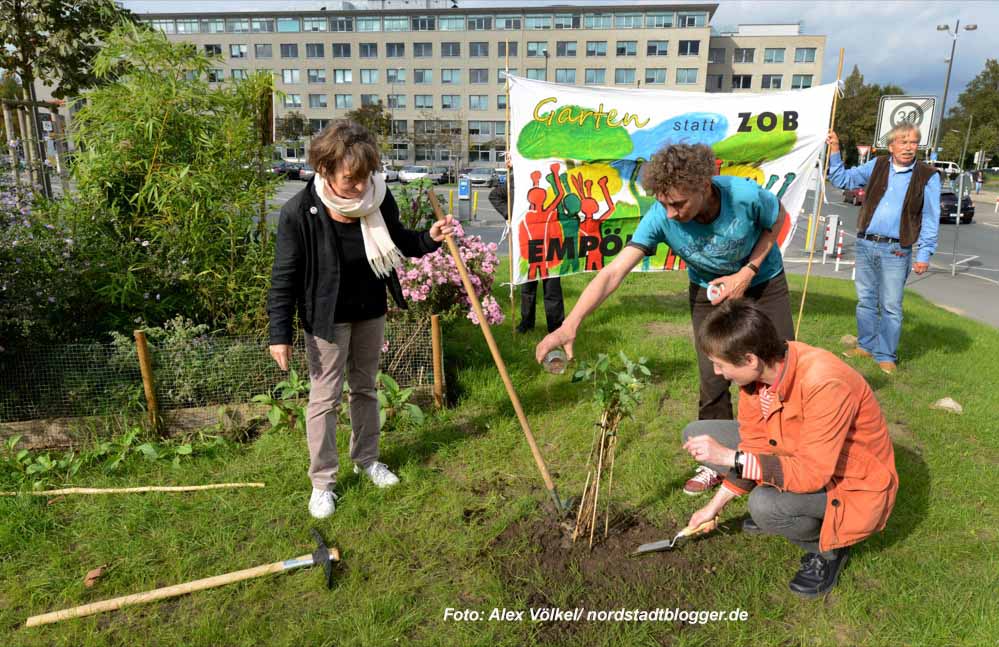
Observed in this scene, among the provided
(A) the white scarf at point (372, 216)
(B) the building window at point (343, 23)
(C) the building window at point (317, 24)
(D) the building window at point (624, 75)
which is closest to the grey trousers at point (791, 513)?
(A) the white scarf at point (372, 216)

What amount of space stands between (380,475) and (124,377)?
1.85m

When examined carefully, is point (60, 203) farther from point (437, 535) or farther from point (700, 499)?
point (700, 499)

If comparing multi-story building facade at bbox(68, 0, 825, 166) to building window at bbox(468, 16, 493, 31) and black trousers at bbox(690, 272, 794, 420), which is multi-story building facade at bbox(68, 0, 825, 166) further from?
black trousers at bbox(690, 272, 794, 420)

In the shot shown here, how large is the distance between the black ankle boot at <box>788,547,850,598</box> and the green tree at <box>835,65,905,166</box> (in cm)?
6132

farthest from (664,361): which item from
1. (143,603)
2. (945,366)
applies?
(143,603)

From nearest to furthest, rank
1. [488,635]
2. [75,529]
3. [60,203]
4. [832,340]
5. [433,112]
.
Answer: [488,635] → [75,529] → [60,203] → [832,340] → [433,112]

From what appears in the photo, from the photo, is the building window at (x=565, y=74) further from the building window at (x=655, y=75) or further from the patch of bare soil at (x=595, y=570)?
the patch of bare soil at (x=595, y=570)

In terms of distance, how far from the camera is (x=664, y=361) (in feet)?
18.3

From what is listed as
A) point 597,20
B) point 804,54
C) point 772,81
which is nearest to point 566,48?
point 597,20

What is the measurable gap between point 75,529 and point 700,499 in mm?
3245

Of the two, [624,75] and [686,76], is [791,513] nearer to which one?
[624,75]

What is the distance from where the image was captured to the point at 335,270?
2.94 m

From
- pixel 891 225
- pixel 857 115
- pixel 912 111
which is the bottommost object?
pixel 891 225

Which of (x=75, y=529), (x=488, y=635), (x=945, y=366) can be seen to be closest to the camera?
(x=488, y=635)
